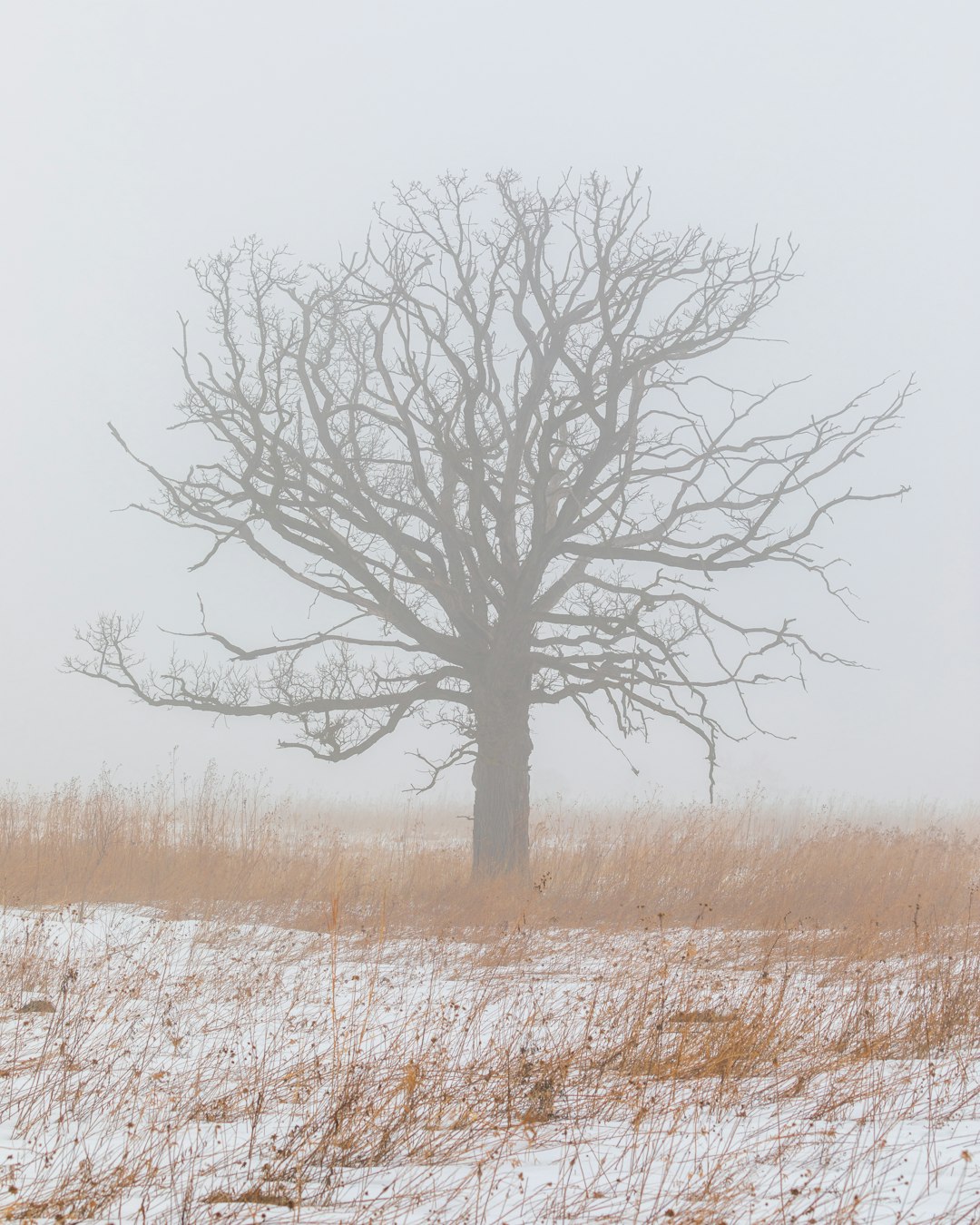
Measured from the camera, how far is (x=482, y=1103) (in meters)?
4.90

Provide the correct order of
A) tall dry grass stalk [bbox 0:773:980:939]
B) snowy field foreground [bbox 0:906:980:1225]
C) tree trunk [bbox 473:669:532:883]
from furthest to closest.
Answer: tree trunk [bbox 473:669:532:883]
tall dry grass stalk [bbox 0:773:980:939]
snowy field foreground [bbox 0:906:980:1225]

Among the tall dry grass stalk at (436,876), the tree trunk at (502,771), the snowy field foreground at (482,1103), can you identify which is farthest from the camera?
the tree trunk at (502,771)

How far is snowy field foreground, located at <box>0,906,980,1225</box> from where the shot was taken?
389cm

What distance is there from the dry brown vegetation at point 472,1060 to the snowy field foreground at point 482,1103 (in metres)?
0.02

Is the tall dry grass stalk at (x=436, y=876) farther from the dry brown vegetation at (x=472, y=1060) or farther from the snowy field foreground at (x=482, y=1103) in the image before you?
the snowy field foreground at (x=482, y=1103)

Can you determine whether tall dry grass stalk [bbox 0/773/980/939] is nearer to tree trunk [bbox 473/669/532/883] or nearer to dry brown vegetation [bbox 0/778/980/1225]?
dry brown vegetation [bbox 0/778/980/1225]

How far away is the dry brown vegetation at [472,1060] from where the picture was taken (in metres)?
3.98

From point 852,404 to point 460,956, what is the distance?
9230 millimetres

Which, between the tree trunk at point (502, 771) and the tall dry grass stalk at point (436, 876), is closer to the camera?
the tall dry grass stalk at point (436, 876)

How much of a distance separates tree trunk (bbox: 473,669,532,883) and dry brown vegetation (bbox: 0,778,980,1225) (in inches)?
50.4

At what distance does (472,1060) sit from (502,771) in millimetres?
8098

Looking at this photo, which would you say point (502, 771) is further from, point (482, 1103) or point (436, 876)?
point (482, 1103)

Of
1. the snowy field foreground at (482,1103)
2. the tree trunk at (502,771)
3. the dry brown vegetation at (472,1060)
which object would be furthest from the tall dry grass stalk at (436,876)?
the snowy field foreground at (482,1103)

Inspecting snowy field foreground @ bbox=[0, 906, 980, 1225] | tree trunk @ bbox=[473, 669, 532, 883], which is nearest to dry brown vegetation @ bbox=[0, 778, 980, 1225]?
snowy field foreground @ bbox=[0, 906, 980, 1225]
